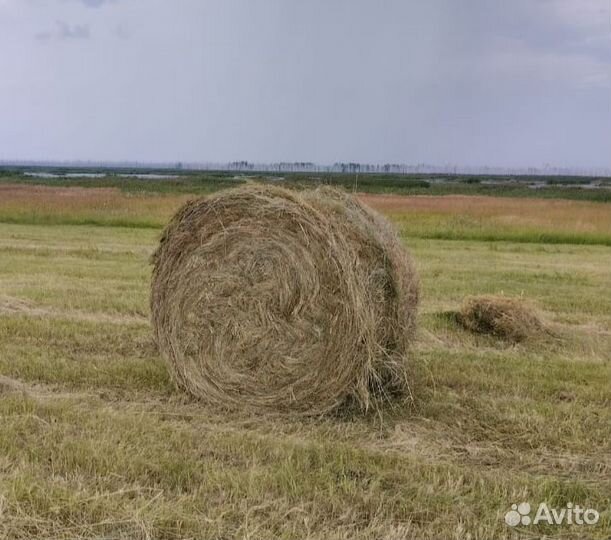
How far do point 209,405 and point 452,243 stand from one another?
13580 mm

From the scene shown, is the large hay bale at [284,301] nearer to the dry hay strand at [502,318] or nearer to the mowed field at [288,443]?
the mowed field at [288,443]

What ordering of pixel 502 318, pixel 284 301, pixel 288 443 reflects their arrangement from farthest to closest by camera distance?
pixel 502 318
pixel 284 301
pixel 288 443

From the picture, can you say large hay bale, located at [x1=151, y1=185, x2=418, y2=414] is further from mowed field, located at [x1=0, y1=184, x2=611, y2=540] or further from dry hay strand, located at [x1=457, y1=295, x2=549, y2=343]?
dry hay strand, located at [x1=457, y1=295, x2=549, y2=343]

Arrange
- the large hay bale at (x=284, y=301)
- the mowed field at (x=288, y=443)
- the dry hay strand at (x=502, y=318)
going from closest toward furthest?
the mowed field at (x=288, y=443) → the large hay bale at (x=284, y=301) → the dry hay strand at (x=502, y=318)

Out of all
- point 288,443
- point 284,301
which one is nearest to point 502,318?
point 284,301

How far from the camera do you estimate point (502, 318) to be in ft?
26.2

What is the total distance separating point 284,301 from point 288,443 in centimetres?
141

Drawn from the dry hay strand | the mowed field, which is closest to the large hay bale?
the mowed field

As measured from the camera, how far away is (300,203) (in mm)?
5664

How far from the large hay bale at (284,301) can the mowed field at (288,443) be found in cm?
26

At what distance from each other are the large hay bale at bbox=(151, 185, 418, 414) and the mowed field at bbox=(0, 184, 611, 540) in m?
0.26

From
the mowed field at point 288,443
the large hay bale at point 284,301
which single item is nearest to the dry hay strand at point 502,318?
the mowed field at point 288,443

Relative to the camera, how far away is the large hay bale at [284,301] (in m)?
5.48

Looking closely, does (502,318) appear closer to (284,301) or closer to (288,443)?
(284,301)
